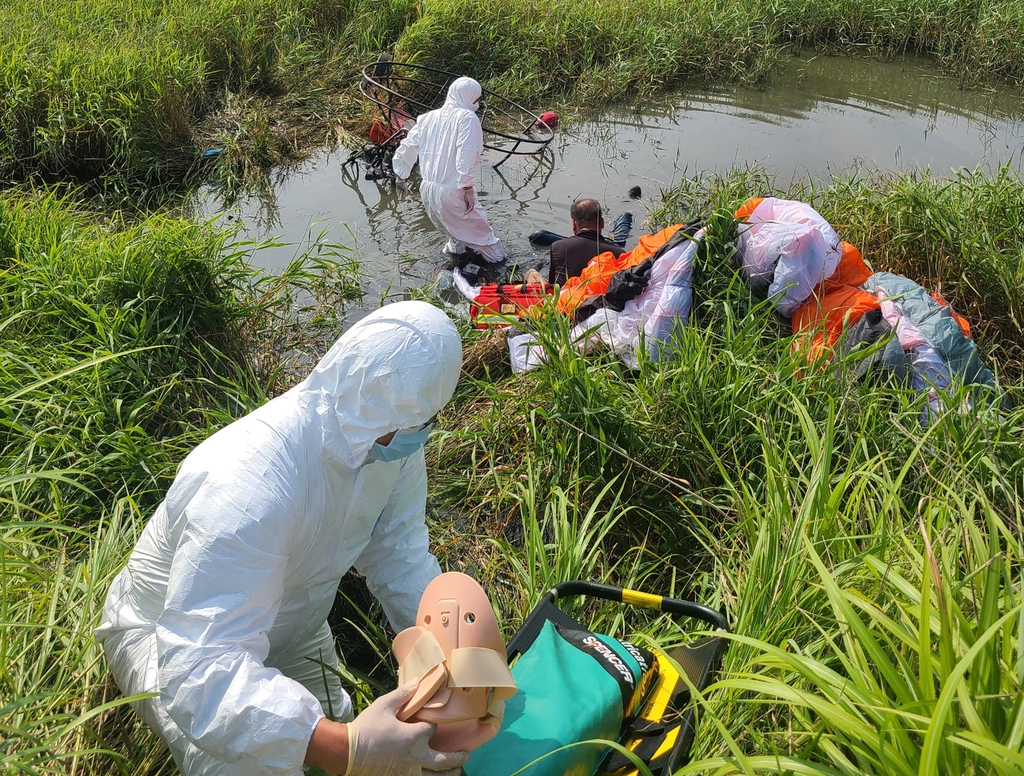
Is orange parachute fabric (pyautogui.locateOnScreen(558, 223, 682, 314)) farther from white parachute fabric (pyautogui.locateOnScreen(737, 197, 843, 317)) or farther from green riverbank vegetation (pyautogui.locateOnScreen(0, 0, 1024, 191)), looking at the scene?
green riverbank vegetation (pyautogui.locateOnScreen(0, 0, 1024, 191))

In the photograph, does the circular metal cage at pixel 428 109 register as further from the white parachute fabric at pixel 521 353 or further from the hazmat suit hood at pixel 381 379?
the hazmat suit hood at pixel 381 379

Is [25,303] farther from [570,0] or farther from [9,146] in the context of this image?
[570,0]

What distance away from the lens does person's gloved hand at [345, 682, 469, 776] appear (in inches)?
62.3

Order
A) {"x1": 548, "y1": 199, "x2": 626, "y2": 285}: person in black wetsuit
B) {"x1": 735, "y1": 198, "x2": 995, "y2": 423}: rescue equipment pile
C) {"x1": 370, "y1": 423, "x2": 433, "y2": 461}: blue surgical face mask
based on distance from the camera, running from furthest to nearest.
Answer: {"x1": 548, "y1": 199, "x2": 626, "y2": 285}: person in black wetsuit, {"x1": 735, "y1": 198, "x2": 995, "y2": 423}: rescue equipment pile, {"x1": 370, "y1": 423, "x2": 433, "y2": 461}: blue surgical face mask

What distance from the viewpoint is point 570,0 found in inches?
371

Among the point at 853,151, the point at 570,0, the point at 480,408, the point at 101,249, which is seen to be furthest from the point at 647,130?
the point at 101,249

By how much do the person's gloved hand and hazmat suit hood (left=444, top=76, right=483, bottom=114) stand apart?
5080 millimetres

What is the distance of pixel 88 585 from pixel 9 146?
17.3 ft

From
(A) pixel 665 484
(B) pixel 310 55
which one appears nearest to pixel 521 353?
(A) pixel 665 484

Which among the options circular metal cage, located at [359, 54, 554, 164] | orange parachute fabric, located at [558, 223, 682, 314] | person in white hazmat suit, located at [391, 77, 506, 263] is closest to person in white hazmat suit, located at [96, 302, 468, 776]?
orange parachute fabric, located at [558, 223, 682, 314]

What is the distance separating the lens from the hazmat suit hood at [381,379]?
5.93 ft

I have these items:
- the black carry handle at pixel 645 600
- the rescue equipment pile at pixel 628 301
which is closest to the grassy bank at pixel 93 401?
the black carry handle at pixel 645 600

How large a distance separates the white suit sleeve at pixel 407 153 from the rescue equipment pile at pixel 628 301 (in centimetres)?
210

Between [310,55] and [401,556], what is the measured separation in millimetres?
7691
